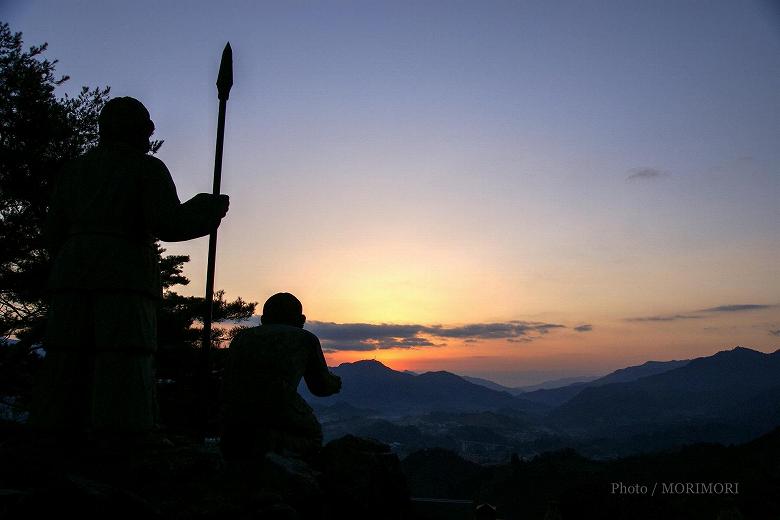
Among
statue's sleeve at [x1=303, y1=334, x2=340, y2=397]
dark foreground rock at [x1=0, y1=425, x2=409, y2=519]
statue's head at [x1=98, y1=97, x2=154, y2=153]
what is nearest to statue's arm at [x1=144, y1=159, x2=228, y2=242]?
statue's head at [x1=98, y1=97, x2=154, y2=153]

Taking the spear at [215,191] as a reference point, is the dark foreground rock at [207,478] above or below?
below

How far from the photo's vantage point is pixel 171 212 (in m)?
5.03

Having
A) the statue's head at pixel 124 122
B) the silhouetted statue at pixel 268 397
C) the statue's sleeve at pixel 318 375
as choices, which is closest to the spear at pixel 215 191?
the silhouetted statue at pixel 268 397

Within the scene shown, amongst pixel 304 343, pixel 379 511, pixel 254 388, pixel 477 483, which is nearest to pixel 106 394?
pixel 254 388

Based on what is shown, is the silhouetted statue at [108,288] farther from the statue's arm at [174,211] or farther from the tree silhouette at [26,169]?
the tree silhouette at [26,169]

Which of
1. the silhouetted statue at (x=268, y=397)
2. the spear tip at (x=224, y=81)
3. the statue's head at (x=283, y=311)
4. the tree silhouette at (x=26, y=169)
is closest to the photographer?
the silhouetted statue at (x=268, y=397)

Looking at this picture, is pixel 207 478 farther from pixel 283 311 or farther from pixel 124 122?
pixel 124 122

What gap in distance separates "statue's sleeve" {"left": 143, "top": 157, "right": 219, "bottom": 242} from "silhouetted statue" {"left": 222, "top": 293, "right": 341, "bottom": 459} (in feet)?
4.10

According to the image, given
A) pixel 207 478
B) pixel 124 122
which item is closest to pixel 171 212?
pixel 124 122

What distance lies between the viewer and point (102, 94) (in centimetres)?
1848

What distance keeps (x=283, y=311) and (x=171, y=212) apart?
170 centimetres

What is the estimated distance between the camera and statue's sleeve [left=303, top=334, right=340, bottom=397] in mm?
5953

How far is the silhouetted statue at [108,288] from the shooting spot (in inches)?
189

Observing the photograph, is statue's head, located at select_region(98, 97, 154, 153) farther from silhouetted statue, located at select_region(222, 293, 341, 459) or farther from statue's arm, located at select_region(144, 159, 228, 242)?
silhouetted statue, located at select_region(222, 293, 341, 459)
